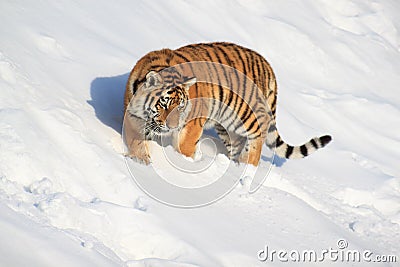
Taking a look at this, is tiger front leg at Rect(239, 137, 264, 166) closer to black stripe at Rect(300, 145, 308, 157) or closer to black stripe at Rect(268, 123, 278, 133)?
black stripe at Rect(268, 123, 278, 133)

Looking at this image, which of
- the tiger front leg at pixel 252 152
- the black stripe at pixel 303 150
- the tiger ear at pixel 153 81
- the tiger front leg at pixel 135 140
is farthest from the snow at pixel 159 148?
the tiger ear at pixel 153 81

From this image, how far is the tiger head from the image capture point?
4.12m

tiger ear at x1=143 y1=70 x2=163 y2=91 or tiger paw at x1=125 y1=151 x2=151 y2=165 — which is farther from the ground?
tiger ear at x1=143 y1=70 x2=163 y2=91

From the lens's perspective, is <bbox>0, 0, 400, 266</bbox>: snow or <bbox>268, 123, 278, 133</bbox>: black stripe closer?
<bbox>0, 0, 400, 266</bbox>: snow

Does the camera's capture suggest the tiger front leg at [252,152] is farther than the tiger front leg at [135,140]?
Yes

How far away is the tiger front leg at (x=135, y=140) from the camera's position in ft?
13.4

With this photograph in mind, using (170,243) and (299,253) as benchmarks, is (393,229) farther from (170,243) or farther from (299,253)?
(170,243)

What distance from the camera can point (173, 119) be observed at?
418 centimetres

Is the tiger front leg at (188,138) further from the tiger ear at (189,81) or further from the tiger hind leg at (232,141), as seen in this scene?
the tiger hind leg at (232,141)

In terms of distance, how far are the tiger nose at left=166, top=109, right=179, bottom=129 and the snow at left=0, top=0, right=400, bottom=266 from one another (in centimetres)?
24

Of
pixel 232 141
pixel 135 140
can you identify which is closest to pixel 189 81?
pixel 135 140

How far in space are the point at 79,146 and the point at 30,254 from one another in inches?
54.6

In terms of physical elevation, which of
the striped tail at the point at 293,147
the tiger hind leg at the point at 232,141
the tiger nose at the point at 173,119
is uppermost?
the striped tail at the point at 293,147

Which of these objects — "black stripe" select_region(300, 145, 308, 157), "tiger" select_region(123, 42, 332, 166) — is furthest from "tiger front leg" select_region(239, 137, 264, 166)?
"black stripe" select_region(300, 145, 308, 157)
